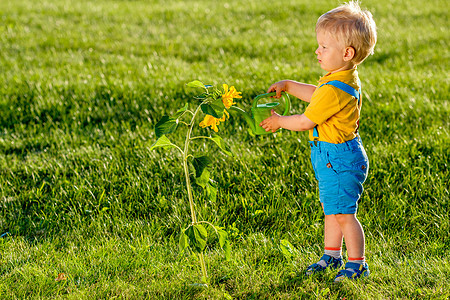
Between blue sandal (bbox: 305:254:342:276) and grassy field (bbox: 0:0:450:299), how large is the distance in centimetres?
6

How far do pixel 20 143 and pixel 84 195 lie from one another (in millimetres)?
1219

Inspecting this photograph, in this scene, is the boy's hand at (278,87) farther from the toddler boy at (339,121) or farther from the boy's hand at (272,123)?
the boy's hand at (272,123)

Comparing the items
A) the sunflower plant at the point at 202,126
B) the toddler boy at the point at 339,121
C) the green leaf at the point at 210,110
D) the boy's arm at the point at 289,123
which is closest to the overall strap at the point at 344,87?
the toddler boy at the point at 339,121

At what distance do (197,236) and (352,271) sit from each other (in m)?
0.94

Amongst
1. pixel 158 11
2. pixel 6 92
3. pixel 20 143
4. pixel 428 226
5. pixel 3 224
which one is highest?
pixel 158 11

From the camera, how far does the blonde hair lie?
2.51 meters

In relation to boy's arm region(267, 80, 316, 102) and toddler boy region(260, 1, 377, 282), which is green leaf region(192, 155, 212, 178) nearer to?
toddler boy region(260, 1, 377, 282)

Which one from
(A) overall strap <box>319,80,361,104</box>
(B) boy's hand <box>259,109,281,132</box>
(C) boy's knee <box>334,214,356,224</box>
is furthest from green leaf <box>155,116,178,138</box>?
(C) boy's knee <box>334,214,356,224</box>

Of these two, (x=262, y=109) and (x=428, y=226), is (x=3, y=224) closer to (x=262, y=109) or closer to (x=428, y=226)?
(x=262, y=109)

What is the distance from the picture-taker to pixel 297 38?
25.6ft

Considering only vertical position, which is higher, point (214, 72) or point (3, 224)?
point (214, 72)

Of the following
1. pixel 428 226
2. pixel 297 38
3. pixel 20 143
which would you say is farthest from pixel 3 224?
pixel 297 38

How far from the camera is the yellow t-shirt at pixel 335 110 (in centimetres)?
259

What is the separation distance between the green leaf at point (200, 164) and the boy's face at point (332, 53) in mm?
822
